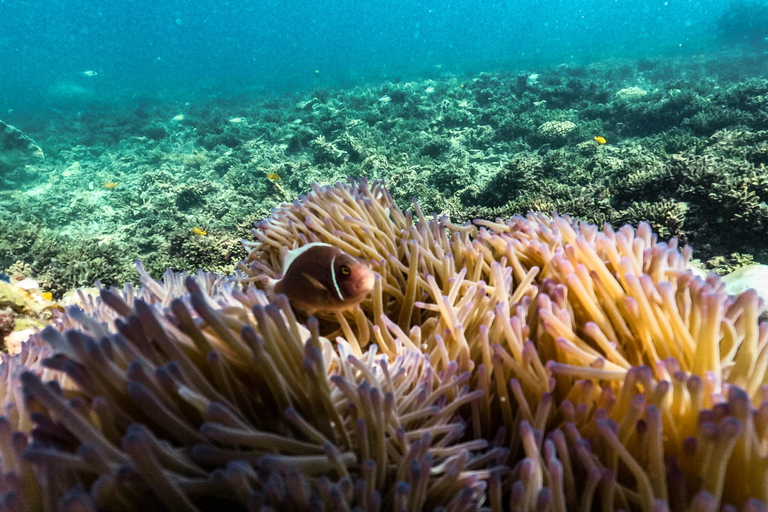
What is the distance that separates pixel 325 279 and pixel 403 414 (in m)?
0.56

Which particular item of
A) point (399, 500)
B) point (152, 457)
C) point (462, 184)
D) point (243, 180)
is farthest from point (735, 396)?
point (243, 180)

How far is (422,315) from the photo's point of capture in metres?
1.73

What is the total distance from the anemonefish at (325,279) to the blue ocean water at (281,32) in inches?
2027

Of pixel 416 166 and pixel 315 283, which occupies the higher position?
pixel 416 166

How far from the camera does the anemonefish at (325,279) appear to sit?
1.36 metres

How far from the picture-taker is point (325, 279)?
1.39 m

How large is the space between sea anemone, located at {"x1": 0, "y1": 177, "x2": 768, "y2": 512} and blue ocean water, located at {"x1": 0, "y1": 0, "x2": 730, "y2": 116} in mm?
52013

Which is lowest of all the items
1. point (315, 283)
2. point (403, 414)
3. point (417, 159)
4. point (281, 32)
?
point (403, 414)

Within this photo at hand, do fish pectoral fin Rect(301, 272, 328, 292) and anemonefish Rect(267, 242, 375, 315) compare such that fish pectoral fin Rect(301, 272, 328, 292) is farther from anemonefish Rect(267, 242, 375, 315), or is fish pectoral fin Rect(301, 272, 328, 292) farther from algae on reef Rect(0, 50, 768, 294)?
algae on reef Rect(0, 50, 768, 294)

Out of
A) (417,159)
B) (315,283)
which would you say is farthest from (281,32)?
(315,283)

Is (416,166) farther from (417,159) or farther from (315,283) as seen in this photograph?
(315,283)

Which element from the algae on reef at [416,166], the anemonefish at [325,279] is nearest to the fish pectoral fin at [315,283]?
the anemonefish at [325,279]

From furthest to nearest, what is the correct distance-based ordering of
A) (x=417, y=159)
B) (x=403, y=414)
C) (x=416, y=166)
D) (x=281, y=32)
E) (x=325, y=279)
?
(x=281, y=32)
(x=417, y=159)
(x=416, y=166)
(x=325, y=279)
(x=403, y=414)

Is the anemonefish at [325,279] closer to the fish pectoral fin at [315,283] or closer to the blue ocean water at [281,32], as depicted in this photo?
the fish pectoral fin at [315,283]
